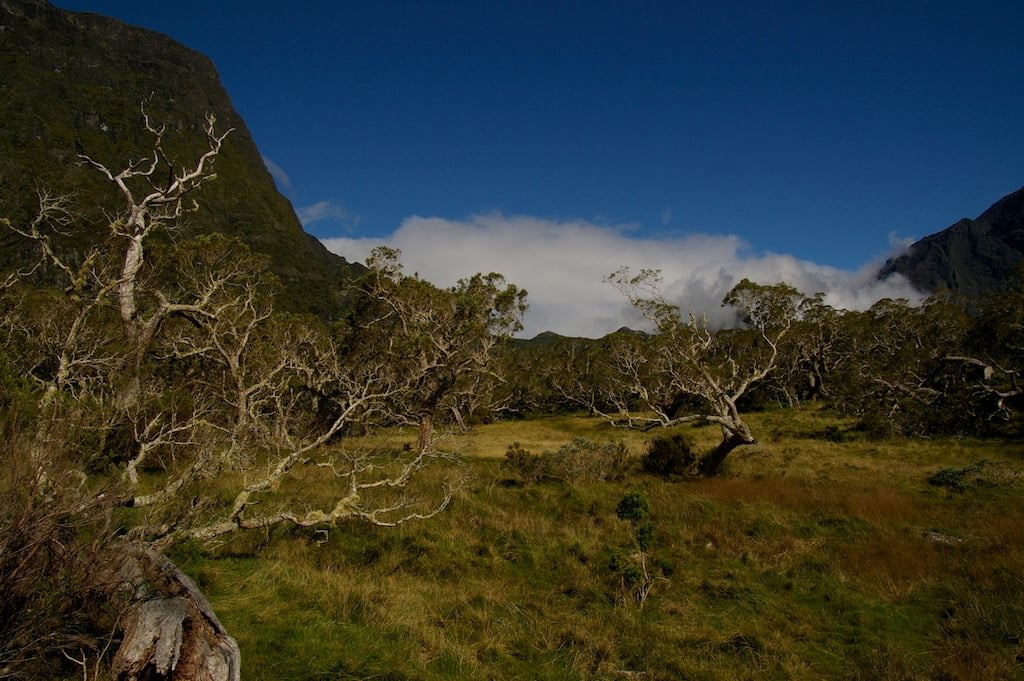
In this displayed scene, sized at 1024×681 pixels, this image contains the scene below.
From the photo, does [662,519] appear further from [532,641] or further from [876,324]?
[876,324]

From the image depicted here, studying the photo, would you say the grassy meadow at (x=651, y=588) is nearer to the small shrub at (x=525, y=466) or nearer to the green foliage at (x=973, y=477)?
the green foliage at (x=973, y=477)

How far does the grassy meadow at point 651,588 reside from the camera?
5.88 meters

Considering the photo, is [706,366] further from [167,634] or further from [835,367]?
[835,367]

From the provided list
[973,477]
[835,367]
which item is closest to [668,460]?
[973,477]

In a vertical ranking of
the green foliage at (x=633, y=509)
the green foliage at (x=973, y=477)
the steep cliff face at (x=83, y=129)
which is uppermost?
the steep cliff face at (x=83, y=129)

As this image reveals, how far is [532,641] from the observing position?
654 cm

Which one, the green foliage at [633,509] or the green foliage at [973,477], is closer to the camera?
the green foliage at [633,509]

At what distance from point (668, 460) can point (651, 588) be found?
933 cm

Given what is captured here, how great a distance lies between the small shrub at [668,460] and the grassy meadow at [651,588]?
2712 mm

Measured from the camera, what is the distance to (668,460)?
672 inches

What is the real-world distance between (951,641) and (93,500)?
371 inches

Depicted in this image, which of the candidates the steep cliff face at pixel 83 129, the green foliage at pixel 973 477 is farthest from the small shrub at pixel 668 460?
the steep cliff face at pixel 83 129

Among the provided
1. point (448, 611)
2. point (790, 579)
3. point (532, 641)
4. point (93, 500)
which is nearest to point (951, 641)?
point (790, 579)

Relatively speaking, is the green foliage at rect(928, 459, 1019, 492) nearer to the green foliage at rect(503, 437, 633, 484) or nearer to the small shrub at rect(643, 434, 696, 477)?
the small shrub at rect(643, 434, 696, 477)
